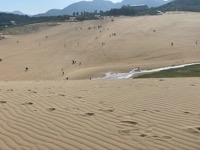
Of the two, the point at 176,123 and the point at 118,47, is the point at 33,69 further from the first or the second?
the point at 176,123

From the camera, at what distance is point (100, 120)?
782 centimetres

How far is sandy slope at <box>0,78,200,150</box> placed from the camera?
6348 mm

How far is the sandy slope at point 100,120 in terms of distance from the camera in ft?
20.8

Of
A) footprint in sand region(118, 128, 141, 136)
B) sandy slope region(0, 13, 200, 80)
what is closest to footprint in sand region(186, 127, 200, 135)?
footprint in sand region(118, 128, 141, 136)

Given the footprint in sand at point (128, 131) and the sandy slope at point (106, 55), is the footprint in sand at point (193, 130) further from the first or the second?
the sandy slope at point (106, 55)

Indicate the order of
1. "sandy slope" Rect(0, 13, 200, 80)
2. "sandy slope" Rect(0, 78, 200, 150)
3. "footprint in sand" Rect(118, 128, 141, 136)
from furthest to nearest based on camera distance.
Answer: "sandy slope" Rect(0, 13, 200, 80), "footprint in sand" Rect(118, 128, 141, 136), "sandy slope" Rect(0, 78, 200, 150)

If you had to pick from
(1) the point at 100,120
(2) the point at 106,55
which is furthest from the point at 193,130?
(2) the point at 106,55

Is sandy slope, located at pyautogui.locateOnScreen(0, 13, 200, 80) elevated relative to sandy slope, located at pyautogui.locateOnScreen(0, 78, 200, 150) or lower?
lower

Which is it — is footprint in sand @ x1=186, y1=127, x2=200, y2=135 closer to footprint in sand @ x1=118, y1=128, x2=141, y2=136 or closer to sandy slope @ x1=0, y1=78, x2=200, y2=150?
sandy slope @ x1=0, y1=78, x2=200, y2=150

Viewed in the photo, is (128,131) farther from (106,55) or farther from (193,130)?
(106,55)

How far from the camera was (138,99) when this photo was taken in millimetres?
10383

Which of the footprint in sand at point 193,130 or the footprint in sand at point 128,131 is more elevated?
the footprint in sand at point 128,131

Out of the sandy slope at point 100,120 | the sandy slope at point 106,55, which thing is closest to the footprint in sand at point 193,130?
the sandy slope at point 100,120

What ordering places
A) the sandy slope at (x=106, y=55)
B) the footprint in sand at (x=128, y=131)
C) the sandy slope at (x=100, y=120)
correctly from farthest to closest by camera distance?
the sandy slope at (x=106, y=55), the footprint in sand at (x=128, y=131), the sandy slope at (x=100, y=120)
